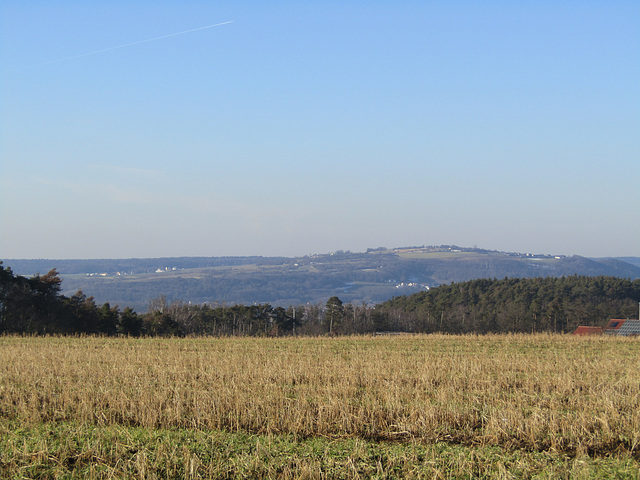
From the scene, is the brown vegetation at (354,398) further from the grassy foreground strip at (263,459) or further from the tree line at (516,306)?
the tree line at (516,306)

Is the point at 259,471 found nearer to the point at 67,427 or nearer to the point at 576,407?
the point at 67,427

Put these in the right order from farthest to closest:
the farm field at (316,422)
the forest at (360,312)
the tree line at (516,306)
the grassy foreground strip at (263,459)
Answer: the tree line at (516,306)
the forest at (360,312)
the farm field at (316,422)
the grassy foreground strip at (263,459)

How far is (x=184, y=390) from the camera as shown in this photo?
12586mm

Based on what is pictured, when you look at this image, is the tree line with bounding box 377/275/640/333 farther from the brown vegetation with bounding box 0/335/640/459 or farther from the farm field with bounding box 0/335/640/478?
the farm field with bounding box 0/335/640/478

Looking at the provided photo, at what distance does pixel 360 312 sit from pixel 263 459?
9750 cm

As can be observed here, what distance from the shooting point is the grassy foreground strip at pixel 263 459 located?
25.5 ft

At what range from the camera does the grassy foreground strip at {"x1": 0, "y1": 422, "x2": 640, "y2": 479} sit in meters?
7.78

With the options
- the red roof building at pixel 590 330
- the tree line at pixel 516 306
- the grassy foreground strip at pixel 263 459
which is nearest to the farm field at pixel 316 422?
the grassy foreground strip at pixel 263 459

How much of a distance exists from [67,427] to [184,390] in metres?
3.04

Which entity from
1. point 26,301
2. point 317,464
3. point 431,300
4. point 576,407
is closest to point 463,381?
point 576,407

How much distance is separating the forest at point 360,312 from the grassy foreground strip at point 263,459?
41.0 meters

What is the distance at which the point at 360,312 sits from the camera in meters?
105

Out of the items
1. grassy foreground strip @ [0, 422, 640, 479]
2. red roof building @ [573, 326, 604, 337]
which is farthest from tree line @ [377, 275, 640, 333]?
grassy foreground strip @ [0, 422, 640, 479]

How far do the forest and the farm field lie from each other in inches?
1465
